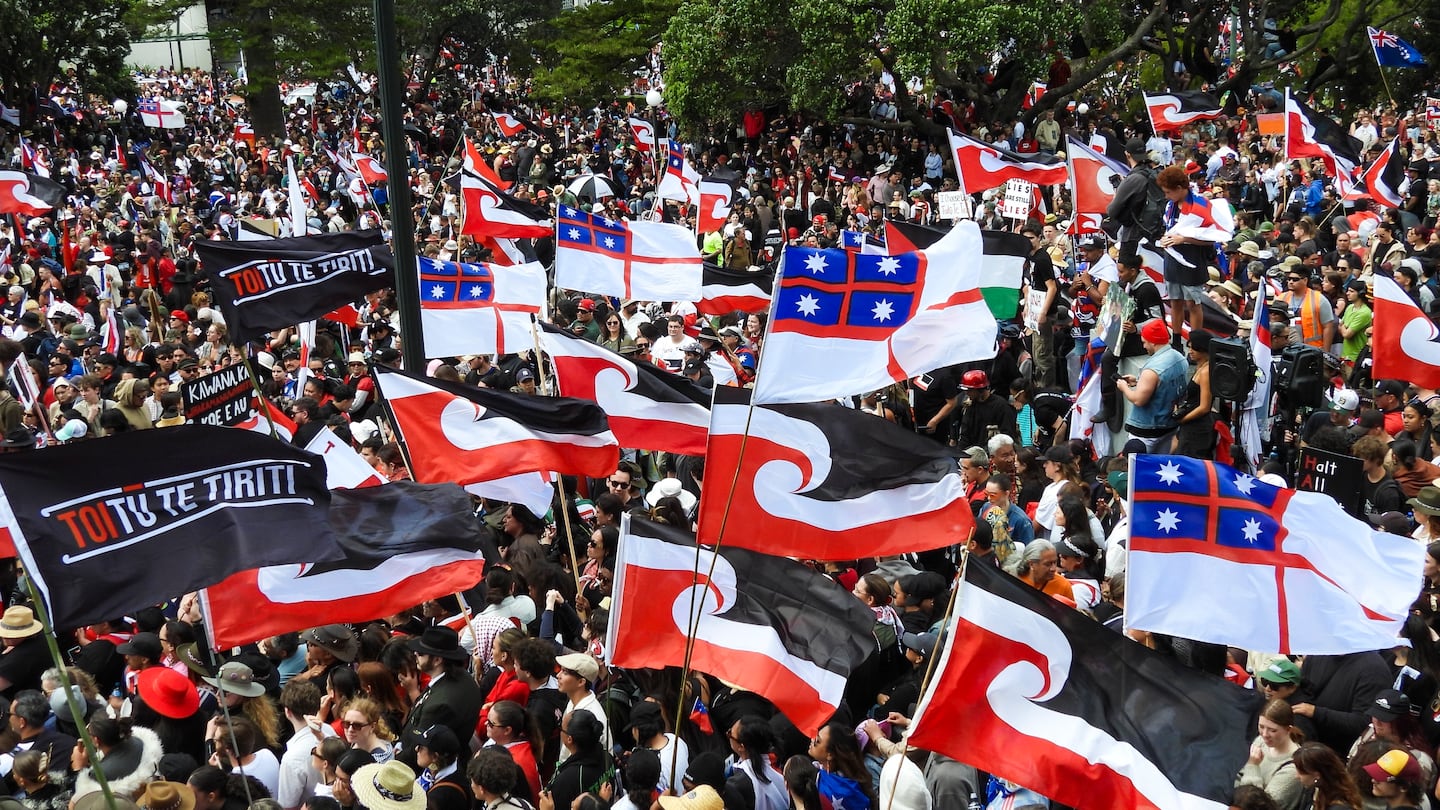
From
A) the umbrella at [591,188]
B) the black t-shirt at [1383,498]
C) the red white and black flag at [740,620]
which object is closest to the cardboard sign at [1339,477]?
the black t-shirt at [1383,498]

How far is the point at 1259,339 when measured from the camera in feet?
34.9

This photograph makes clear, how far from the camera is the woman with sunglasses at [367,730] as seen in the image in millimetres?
7219

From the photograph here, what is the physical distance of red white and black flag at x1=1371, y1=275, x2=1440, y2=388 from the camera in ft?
33.6

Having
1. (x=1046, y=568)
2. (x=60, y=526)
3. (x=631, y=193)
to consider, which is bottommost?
(x=631, y=193)

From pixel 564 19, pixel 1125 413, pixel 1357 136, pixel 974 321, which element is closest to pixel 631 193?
pixel 564 19

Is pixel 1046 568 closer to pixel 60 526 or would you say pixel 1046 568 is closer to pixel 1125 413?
pixel 1125 413

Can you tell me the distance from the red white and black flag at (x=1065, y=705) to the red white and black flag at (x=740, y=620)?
106cm

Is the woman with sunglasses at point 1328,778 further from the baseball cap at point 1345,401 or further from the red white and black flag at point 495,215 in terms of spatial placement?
the red white and black flag at point 495,215

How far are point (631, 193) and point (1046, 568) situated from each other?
73.9 ft

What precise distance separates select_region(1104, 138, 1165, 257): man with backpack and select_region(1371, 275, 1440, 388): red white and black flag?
9.12 ft

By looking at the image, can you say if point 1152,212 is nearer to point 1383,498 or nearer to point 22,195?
point 1383,498

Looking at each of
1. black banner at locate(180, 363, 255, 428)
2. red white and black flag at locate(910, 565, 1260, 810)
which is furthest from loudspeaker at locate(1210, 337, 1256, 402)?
black banner at locate(180, 363, 255, 428)

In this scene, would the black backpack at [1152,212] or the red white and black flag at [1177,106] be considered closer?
the black backpack at [1152,212]

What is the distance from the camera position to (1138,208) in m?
13.1
